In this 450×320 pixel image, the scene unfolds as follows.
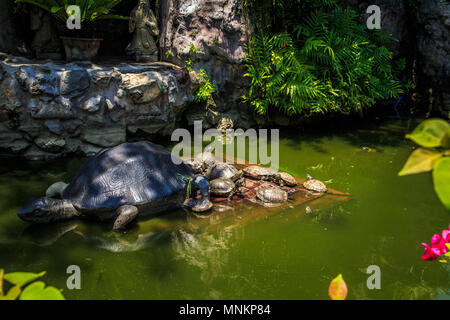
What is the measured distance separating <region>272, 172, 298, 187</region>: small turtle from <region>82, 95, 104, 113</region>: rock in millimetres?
3240

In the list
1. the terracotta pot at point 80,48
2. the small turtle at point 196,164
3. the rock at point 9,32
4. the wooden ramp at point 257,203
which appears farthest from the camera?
the rock at point 9,32

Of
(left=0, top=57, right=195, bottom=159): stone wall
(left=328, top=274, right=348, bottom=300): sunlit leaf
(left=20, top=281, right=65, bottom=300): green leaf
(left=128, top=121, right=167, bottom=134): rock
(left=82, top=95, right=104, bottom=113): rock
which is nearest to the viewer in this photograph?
(left=20, top=281, right=65, bottom=300): green leaf

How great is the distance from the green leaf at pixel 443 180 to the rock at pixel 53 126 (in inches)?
247

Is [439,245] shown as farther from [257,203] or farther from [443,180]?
[257,203]

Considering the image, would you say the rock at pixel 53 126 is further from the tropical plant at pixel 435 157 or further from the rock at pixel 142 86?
the tropical plant at pixel 435 157

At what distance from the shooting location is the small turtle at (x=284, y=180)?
516 centimetres

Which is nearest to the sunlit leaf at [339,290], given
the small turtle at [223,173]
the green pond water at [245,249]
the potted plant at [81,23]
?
the green pond water at [245,249]

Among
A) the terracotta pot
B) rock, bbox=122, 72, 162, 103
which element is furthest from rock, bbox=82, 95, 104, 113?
the terracotta pot

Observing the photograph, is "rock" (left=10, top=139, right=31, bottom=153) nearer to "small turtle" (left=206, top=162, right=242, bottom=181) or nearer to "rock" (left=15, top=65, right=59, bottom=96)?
"rock" (left=15, top=65, right=59, bottom=96)

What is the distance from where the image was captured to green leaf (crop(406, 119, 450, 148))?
2.36ft

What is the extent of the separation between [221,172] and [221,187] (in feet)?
1.25

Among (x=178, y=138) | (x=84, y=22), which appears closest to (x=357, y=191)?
(x=178, y=138)
